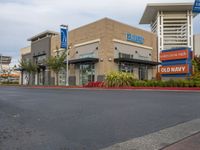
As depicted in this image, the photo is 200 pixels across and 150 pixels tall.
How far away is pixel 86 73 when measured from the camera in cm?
3591

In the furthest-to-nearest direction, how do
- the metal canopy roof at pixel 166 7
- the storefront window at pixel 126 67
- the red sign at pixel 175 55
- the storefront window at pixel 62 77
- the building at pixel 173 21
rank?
1. the building at pixel 173 21
2. the metal canopy roof at pixel 166 7
3. the storefront window at pixel 62 77
4. the storefront window at pixel 126 67
5. the red sign at pixel 175 55

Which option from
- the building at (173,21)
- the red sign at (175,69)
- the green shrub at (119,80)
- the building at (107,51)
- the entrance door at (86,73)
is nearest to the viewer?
the red sign at (175,69)

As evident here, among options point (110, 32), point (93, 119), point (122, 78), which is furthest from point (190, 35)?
point (93, 119)

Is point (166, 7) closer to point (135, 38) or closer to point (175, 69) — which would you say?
point (135, 38)

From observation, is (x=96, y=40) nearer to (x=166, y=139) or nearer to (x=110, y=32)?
(x=110, y=32)

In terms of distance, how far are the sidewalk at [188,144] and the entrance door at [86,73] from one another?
1179 inches

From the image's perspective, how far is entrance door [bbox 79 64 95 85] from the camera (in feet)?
114

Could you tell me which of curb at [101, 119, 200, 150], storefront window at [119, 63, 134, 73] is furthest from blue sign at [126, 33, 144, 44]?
curb at [101, 119, 200, 150]

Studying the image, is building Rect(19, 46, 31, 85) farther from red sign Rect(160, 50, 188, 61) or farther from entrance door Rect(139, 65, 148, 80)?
red sign Rect(160, 50, 188, 61)

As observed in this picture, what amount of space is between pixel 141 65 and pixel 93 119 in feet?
109

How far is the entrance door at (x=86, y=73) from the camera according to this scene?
34.9 m

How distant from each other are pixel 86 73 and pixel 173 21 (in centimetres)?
4283

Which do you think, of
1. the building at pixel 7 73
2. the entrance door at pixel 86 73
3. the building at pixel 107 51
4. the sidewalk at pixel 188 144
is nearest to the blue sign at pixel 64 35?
the building at pixel 107 51

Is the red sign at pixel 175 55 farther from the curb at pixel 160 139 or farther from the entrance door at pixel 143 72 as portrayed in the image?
the curb at pixel 160 139
